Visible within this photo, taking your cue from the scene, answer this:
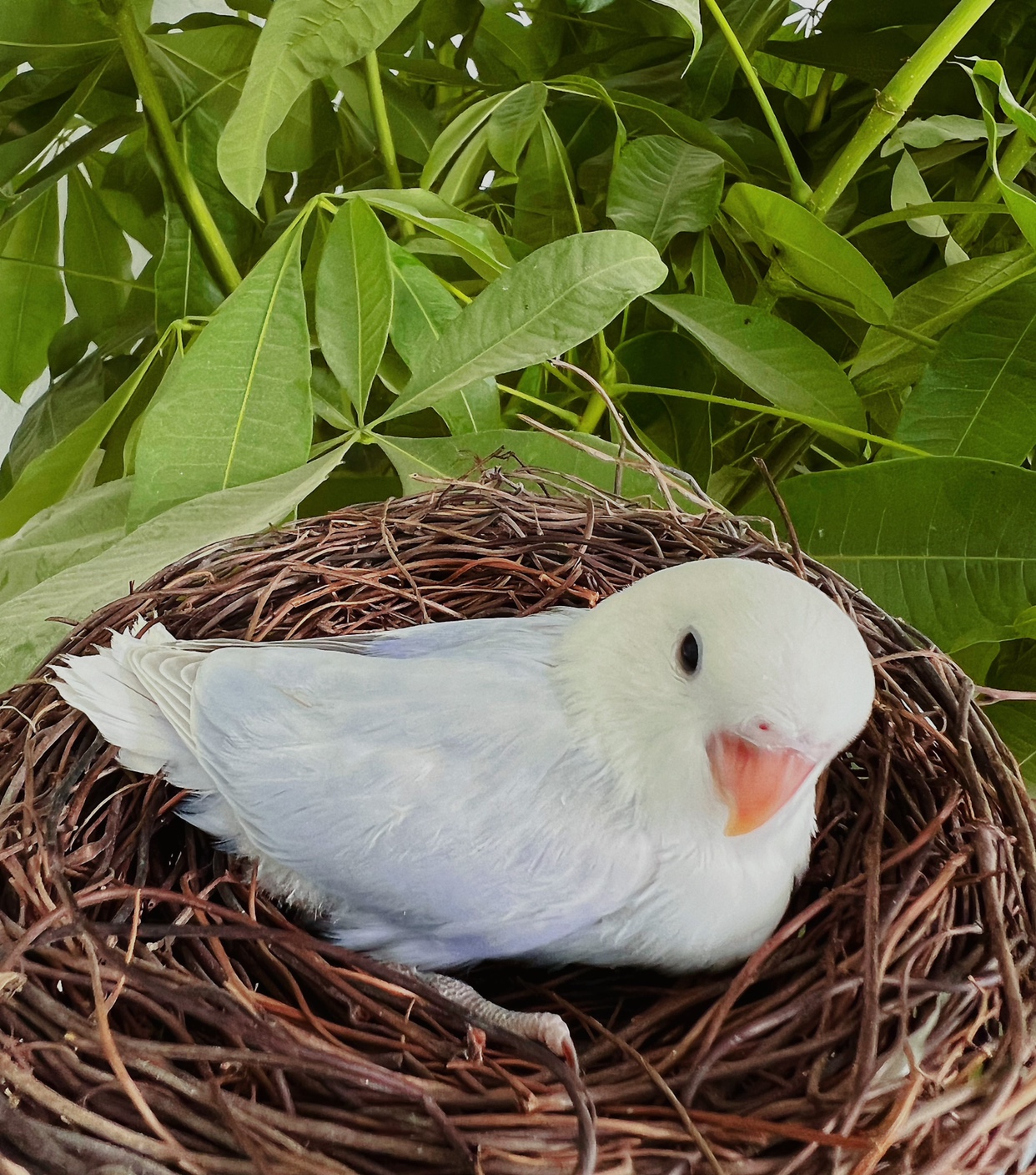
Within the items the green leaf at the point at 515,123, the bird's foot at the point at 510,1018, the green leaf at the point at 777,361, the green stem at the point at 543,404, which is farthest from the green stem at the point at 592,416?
the bird's foot at the point at 510,1018

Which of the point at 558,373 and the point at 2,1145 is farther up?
the point at 558,373

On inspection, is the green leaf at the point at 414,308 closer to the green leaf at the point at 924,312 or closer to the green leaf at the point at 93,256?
the green leaf at the point at 924,312

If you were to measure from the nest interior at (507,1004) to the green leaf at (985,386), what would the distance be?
0.16 meters

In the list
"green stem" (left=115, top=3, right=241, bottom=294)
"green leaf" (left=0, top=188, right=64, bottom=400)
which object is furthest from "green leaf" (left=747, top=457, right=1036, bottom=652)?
"green leaf" (left=0, top=188, right=64, bottom=400)

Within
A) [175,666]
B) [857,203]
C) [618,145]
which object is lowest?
[175,666]

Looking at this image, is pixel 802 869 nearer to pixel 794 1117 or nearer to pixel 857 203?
pixel 794 1117

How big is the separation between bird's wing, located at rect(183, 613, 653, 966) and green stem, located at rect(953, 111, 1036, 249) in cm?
58

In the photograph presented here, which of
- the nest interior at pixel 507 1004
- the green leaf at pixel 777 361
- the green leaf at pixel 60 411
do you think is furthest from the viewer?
the green leaf at pixel 60 411

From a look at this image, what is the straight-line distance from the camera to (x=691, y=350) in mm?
817

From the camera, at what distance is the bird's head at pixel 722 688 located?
1.45 feet

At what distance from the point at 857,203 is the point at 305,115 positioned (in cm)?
57

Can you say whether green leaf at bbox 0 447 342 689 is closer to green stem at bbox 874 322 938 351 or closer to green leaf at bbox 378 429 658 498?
green leaf at bbox 378 429 658 498

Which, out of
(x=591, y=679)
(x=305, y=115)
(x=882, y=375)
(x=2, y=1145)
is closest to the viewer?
(x=2, y=1145)

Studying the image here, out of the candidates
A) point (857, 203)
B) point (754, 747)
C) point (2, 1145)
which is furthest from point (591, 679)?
point (857, 203)
